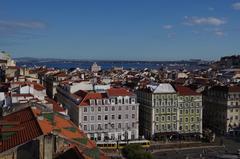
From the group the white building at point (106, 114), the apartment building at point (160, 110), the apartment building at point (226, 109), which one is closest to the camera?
the white building at point (106, 114)

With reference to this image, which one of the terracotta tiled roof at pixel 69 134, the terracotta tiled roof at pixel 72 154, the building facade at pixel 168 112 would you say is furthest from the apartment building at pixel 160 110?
the terracotta tiled roof at pixel 72 154

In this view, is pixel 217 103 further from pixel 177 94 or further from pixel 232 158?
pixel 232 158

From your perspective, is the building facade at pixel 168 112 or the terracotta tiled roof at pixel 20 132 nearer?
the terracotta tiled roof at pixel 20 132

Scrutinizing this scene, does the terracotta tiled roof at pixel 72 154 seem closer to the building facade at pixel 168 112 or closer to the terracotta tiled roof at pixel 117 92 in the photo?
the terracotta tiled roof at pixel 117 92

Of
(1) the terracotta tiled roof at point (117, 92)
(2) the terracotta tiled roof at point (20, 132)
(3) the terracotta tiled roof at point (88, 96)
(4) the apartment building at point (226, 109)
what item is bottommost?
(4) the apartment building at point (226, 109)

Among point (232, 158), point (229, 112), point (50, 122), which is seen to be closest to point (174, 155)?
point (232, 158)

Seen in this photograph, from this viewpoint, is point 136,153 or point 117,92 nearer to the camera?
point 136,153

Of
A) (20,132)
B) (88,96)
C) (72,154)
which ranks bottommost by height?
(88,96)

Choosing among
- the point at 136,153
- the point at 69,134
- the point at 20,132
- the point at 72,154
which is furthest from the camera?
the point at 136,153

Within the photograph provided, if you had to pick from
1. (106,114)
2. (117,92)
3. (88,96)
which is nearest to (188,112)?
(117,92)

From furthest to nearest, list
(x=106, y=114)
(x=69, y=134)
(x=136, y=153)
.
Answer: (x=106, y=114) < (x=136, y=153) < (x=69, y=134)

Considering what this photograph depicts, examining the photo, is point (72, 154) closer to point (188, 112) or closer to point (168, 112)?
point (168, 112)
